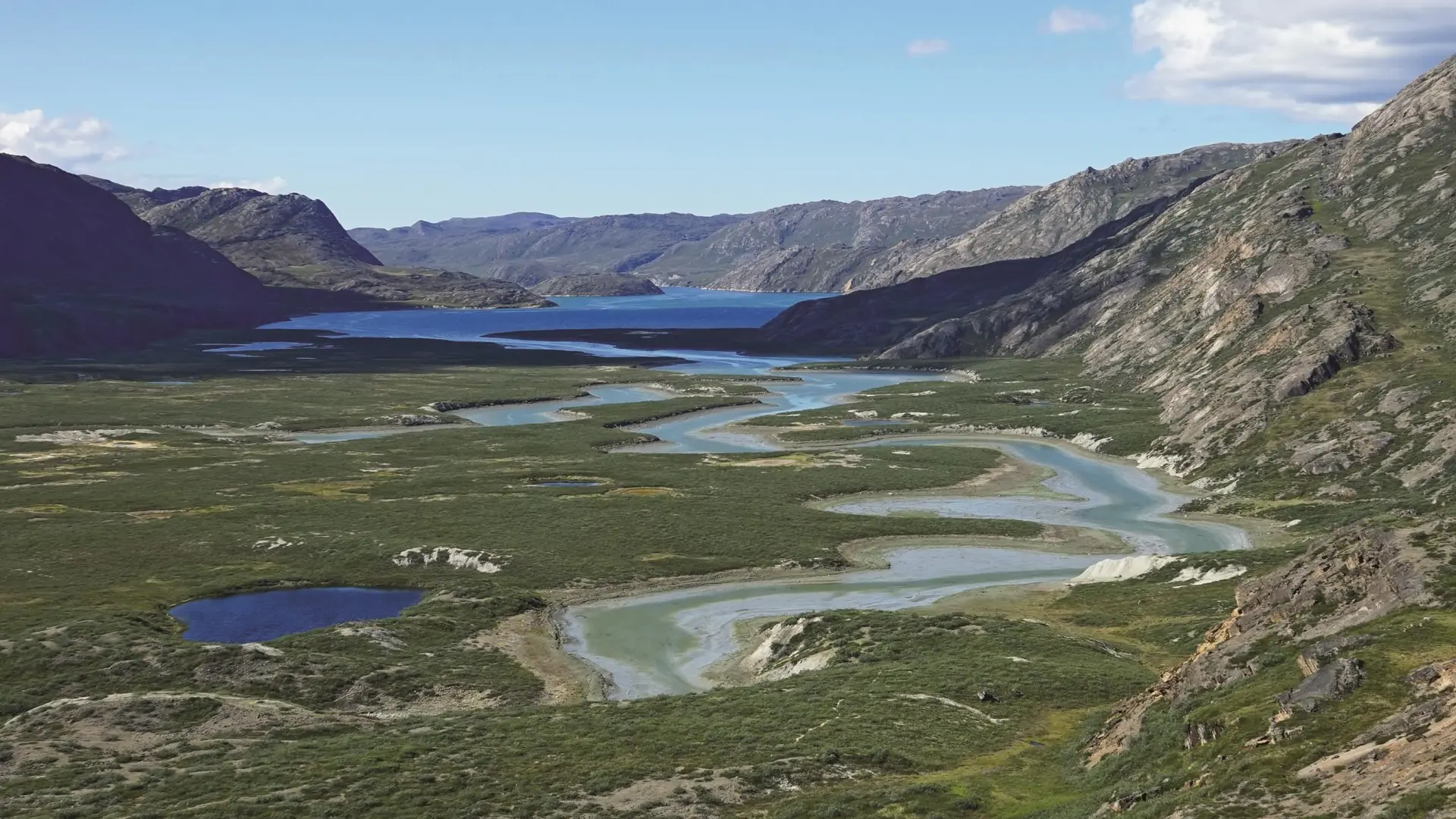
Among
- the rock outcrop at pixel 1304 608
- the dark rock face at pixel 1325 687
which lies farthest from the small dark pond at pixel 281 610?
the dark rock face at pixel 1325 687

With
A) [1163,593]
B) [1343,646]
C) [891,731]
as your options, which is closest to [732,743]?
[891,731]

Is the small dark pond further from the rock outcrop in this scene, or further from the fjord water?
the rock outcrop

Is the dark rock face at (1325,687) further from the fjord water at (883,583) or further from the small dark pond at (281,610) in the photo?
the small dark pond at (281,610)

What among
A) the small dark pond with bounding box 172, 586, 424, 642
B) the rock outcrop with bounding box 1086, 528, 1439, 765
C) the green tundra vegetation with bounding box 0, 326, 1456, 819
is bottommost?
the small dark pond with bounding box 172, 586, 424, 642

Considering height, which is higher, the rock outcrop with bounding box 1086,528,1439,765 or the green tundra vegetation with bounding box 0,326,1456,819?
the rock outcrop with bounding box 1086,528,1439,765

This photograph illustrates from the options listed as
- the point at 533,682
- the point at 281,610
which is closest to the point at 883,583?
the point at 533,682

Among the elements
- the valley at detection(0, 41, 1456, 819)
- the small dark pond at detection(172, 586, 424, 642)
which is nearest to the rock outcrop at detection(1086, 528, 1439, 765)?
the valley at detection(0, 41, 1456, 819)

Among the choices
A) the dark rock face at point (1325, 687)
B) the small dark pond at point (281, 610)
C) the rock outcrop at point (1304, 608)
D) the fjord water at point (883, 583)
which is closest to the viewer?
the dark rock face at point (1325, 687)

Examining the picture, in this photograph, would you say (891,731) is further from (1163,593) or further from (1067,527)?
(1067,527)

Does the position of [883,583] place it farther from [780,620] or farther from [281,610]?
[281,610]
